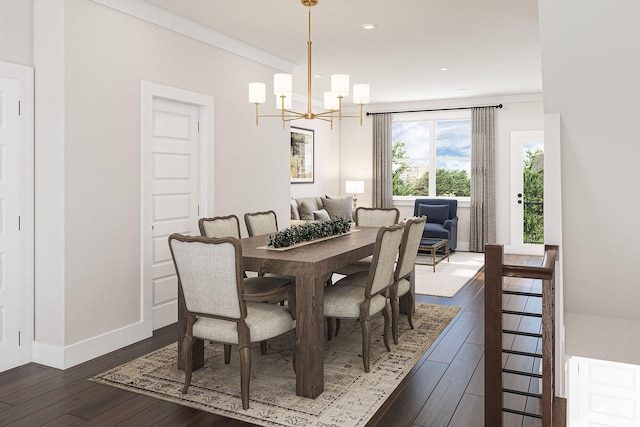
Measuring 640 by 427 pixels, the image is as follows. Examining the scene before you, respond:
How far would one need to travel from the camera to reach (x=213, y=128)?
15.4 feet

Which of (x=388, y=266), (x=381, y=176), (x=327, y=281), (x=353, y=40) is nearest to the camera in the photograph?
(x=388, y=266)

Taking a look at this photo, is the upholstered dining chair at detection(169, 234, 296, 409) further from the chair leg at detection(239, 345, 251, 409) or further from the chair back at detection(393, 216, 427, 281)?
the chair back at detection(393, 216, 427, 281)

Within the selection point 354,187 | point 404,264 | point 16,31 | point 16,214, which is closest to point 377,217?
point 404,264

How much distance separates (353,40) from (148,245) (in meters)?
2.86

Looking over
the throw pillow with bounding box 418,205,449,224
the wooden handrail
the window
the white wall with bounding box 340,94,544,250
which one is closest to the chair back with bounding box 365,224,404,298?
the wooden handrail

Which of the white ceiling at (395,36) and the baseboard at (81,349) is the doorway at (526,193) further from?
the baseboard at (81,349)

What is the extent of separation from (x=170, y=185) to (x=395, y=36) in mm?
2622

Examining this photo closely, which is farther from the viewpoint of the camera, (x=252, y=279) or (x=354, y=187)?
(x=354, y=187)

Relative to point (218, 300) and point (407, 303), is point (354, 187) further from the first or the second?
point (218, 300)

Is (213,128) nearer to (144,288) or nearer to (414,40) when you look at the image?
(144,288)

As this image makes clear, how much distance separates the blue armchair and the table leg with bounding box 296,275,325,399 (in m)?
5.53

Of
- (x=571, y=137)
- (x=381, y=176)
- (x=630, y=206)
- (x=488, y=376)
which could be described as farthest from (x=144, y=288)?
(x=381, y=176)

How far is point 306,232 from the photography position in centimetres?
377

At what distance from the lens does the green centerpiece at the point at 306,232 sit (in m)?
3.44
